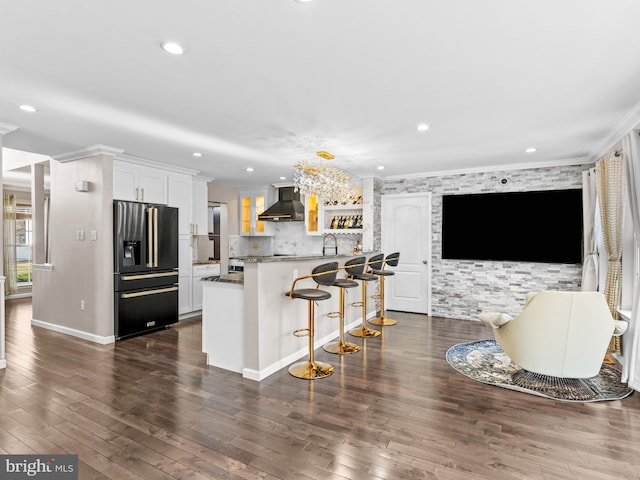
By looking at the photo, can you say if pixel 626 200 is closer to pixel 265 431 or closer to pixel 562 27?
pixel 562 27

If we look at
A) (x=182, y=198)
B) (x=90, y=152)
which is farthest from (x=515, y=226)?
(x=90, y=152)

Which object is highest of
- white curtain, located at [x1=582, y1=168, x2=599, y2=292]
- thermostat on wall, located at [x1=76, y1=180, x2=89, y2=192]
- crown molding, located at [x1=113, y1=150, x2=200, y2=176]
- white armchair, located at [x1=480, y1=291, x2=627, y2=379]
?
crown molding, located at [x1=113, y1=150, x2=200, y2=176]

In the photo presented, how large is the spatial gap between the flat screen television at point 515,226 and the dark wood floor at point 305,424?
2.62 metres

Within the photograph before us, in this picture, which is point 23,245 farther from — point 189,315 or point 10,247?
point 189,315

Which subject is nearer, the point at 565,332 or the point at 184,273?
the point at 565,332

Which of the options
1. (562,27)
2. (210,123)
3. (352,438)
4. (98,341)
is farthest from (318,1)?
(98,341)

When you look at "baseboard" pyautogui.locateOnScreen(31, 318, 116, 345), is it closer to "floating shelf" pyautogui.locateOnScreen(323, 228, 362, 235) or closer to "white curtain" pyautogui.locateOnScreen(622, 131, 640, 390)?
"floating shelf" pyautogui.locateOnScreen(323, 228, 362, 235)

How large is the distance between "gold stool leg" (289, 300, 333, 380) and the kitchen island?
200 mm

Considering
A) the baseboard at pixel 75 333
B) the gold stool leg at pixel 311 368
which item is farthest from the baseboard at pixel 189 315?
the gold stool leg at pixel 311 368

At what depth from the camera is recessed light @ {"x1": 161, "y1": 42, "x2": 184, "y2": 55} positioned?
2162 millimetres

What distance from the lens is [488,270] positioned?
5809 mm

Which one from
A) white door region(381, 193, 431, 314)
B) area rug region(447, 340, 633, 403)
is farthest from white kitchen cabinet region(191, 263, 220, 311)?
area rug region(447, 340, 633, 403)

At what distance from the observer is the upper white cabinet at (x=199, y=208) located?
6582mm

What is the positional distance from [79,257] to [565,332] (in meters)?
5.96
